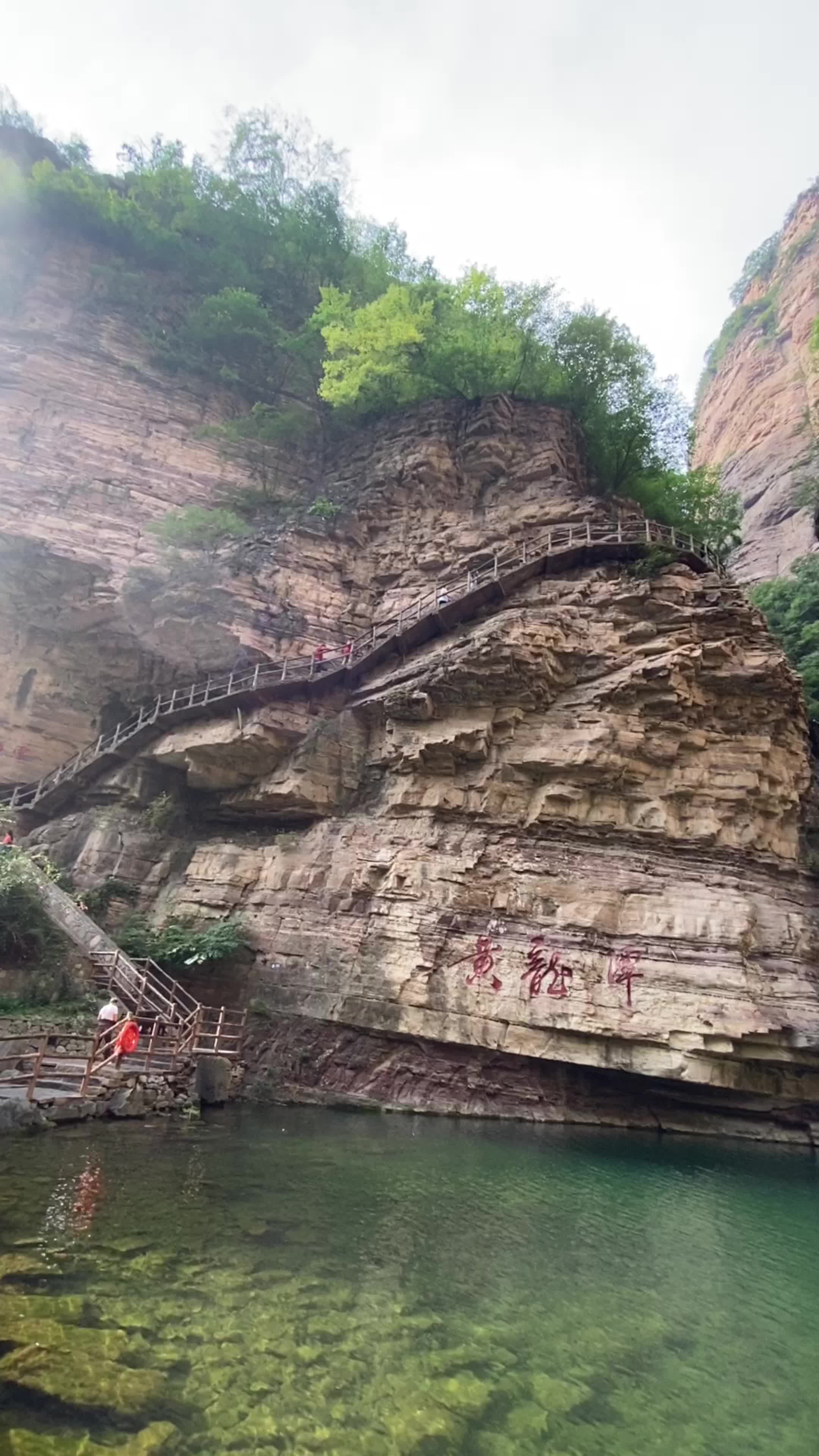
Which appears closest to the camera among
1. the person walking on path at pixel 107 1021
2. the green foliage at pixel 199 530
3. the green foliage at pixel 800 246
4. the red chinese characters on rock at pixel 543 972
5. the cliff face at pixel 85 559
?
the person walking on path at pixel 107 1021

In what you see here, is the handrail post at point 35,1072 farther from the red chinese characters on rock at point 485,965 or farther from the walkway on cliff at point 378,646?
the walkway on cliff at point 378,646

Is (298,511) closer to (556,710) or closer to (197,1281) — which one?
(556,710)

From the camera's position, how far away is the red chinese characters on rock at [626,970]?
52.7 feet

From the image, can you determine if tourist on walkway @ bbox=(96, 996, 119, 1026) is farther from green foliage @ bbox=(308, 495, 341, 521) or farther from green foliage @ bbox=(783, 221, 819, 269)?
green foliage @ bbox=(783, 221, 819, 269)

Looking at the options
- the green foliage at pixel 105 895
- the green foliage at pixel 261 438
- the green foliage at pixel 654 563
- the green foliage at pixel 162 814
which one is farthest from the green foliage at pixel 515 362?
the green foliage at pixel 105 895

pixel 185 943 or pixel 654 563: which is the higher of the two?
pixel 654 563

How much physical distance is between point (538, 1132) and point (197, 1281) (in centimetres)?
1050

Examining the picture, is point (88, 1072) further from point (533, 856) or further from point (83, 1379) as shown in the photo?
point (533, 856)

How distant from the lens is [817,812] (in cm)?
1922

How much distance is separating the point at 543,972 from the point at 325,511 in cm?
1613

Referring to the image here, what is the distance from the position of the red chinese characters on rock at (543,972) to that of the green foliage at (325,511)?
50.1 feet

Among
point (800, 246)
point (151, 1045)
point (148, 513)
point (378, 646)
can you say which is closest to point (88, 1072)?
point (151, 1045)

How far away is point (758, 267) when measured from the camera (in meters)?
54.8

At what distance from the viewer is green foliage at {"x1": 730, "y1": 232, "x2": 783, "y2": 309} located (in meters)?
52.8
